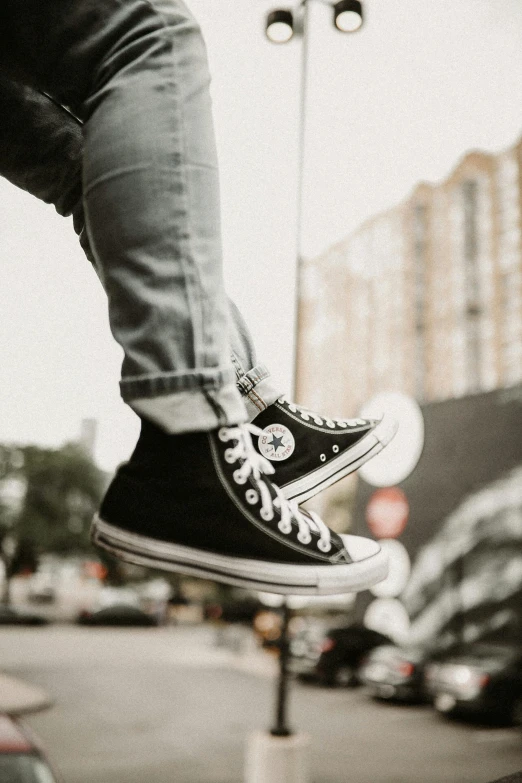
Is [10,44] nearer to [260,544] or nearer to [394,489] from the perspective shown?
[260,544]

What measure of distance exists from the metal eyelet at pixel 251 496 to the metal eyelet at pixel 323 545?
4.1 inches

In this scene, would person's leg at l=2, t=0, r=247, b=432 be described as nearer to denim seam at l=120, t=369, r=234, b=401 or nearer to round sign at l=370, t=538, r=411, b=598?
denim seam at l=120, t=369, r=234, b=401

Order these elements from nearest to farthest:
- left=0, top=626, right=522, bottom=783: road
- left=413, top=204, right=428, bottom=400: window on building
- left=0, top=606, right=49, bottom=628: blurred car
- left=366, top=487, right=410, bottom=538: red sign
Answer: left=0, top=626, right=522, bottom=783: road < left=366, top=487, right=410, bottom=538: red sign < left=0, top=606, right=49, bottom=628: blurred car < left=413, top=204, right=428, bottom=400: window on building

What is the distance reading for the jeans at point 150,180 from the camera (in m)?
0.65

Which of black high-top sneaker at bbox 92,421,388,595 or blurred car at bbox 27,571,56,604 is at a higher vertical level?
black high-top sneaker at bbox 92,421,388,595

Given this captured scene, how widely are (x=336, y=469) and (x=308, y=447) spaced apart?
0.05 m

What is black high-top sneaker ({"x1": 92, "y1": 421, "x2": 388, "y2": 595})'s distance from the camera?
2.44 feet

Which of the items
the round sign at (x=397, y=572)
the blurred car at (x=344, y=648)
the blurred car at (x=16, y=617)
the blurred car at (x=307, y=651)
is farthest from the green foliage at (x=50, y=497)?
the round sign at (x=397, y=572)

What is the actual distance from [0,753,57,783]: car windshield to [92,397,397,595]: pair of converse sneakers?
2.70 metres

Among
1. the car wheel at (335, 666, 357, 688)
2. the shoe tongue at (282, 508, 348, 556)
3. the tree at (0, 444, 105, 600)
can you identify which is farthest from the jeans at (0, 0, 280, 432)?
the tree at (0, 444, 105, 600)

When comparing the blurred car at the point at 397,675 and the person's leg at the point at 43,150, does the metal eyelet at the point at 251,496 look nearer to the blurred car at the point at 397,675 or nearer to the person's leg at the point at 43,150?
the person's leg at the point at 43,150

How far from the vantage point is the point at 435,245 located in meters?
44.2

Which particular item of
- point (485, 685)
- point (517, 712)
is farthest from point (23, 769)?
point (517, 712)

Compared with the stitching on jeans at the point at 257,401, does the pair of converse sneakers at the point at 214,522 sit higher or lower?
lower
